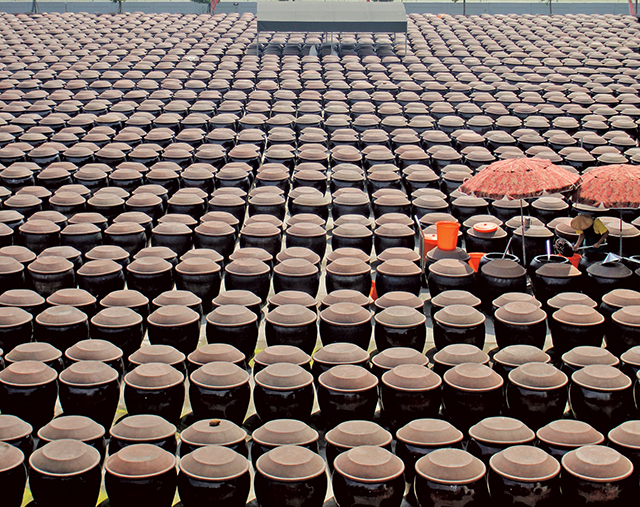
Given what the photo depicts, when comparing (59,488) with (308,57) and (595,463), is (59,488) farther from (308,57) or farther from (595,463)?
(308,57)

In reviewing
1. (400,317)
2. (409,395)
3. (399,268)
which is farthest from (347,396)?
(399,268)

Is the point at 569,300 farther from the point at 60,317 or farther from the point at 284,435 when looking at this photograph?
the point at 60,317

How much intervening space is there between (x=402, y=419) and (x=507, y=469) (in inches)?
44.2

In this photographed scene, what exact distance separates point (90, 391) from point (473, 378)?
10.9 ft

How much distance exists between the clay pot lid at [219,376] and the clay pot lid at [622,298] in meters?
4.06

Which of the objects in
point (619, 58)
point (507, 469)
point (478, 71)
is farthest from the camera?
point (619, 58)

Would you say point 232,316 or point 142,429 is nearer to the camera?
point 142,429

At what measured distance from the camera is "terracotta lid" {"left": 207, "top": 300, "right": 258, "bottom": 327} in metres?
6.66

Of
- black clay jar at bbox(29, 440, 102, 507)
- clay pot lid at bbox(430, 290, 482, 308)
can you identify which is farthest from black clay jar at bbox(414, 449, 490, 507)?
clay pot lid at bbox(430, 290, 482, 308)

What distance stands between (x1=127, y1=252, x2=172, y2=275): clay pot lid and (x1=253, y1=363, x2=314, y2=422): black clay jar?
2588 millimetres

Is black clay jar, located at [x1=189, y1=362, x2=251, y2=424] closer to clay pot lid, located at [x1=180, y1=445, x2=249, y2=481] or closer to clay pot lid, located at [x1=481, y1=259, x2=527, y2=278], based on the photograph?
clay pot lid, located at [x1=180, y1=445, x2=249, y2=481]

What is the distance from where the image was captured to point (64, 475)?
15.7 ft

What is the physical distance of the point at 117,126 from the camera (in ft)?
47.3

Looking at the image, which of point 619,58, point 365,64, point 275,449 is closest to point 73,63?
point 365,64
